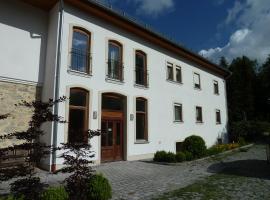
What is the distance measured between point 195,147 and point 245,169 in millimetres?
3573

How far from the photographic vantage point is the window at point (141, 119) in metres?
16.2

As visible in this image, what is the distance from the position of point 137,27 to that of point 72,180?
11948mm

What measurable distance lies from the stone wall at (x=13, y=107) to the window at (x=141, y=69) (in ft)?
21.2

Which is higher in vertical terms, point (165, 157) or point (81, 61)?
point (81, 61)

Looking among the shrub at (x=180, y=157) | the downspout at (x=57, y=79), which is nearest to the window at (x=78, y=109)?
the downspout at (x=57, y=79)

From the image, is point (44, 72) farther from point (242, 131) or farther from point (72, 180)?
point (242, 131)

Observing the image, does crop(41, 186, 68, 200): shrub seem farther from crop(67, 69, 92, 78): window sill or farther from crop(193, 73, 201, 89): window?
crop(193, 73, 201, 89): window

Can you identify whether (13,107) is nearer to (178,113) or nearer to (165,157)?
(165,157)

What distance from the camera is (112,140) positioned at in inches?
579

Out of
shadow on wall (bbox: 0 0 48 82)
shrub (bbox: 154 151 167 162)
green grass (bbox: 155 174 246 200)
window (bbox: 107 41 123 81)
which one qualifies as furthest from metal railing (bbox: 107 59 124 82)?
green grass (bbox: 155 174 246 200)

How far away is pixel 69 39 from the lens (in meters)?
12.9

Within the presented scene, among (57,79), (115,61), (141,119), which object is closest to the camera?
(57,79)

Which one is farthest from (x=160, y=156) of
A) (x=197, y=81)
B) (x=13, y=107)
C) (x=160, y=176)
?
(x=197, y=81)

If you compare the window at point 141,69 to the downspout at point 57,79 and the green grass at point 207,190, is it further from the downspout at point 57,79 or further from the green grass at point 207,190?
the green grass at point 207,190
